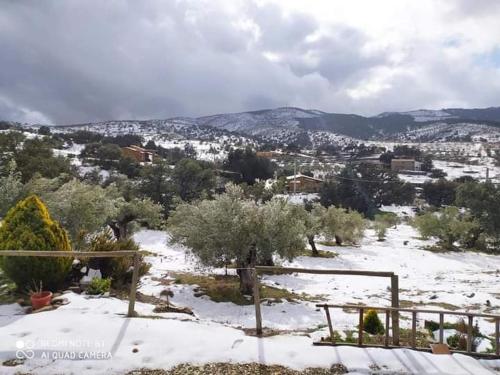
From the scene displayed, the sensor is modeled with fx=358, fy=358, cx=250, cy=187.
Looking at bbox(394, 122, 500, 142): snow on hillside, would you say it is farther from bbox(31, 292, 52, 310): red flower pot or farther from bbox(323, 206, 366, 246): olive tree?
bbox(31, 292, 52, 310): red flower pot

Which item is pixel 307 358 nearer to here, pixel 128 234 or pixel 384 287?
pixel 384 287

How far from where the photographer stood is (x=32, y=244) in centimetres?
735

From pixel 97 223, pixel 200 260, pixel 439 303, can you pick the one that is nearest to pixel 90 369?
pixel 200 260

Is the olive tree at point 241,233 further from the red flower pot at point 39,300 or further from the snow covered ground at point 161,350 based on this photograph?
the snow covered ground at point 161,350

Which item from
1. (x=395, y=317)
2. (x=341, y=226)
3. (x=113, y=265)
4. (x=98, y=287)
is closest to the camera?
(x=395, y=317)

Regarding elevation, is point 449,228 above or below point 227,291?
below

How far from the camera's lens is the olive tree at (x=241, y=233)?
512 inches

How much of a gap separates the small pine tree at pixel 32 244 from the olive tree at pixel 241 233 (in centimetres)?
594

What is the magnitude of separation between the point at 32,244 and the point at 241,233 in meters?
7.01

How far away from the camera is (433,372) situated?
4.38 meters

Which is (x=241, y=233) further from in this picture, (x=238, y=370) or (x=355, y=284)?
(x=238, y=370)

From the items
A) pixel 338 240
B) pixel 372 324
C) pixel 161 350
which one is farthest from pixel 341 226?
pixel 161 350

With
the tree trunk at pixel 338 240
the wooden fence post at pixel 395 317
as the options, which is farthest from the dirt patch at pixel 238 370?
the tree trunk at pixel 338 240

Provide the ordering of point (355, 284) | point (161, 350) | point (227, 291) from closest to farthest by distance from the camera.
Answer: point (161, 350), point (227, 291), point (355, 284)
